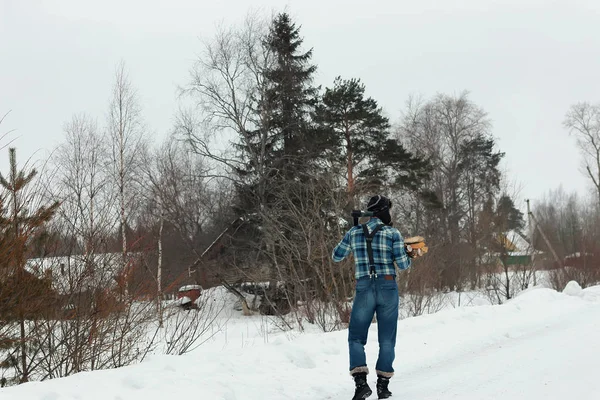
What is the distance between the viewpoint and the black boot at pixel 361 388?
5172 mm

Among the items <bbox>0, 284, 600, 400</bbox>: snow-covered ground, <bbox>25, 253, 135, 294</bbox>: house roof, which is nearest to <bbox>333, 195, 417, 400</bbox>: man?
<bbox>0, 284, 600, 400</bbox>: snow-covered ground

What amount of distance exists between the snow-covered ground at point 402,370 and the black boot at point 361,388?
0.37 metres

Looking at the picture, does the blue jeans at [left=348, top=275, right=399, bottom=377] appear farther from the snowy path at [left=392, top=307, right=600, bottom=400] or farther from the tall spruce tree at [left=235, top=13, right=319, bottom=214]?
the tall spruce tree at [left=235, top=13, right=319, bottom=214]

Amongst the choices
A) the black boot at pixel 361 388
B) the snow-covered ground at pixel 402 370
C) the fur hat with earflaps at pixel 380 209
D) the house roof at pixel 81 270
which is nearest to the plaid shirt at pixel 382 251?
the fur hat with earflaps at pixel 380 209

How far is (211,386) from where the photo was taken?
18.0 feet

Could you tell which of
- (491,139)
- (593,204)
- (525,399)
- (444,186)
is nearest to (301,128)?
(444,186)

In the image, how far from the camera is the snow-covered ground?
5141 mm

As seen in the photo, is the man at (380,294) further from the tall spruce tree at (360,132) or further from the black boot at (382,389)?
the tall spruce tree at (360,132)

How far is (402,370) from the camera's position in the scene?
277 inches

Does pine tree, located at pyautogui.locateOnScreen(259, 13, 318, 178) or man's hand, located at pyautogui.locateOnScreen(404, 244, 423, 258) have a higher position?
pine tree, located at pyautogui.locateOnScreen(259, 13, 318, 178)

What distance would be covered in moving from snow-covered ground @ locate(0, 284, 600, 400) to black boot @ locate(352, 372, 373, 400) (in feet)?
1.23

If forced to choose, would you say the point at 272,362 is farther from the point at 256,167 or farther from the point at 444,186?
the point at 444,186

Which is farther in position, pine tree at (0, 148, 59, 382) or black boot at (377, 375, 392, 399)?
pine tree at (0, 148, 59, 382)

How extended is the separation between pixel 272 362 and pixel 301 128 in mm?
22684
